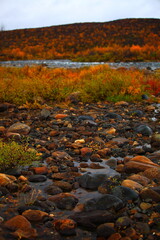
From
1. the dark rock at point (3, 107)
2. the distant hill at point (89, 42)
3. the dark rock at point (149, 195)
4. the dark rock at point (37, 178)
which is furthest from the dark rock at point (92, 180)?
the distant hill at point (89, 42)

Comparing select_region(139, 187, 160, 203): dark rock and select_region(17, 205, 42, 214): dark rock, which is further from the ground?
select_region(139, 187, 160, 203): dark rock

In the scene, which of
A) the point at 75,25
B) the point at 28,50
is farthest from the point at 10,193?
the point at 75,25

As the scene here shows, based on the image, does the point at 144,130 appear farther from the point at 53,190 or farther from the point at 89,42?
the point at 89,42

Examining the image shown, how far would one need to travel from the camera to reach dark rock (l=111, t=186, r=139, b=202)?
276 cm

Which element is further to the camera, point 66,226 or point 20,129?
point 20,129

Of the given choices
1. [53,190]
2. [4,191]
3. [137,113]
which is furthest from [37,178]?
[137,113]

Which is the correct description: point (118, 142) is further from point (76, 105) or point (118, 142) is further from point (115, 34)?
point (115, 34)

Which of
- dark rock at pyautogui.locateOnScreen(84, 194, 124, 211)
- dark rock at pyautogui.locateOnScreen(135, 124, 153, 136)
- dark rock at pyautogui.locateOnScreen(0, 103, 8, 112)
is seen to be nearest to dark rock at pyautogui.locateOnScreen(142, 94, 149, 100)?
dark rock at pyautogui.locateOnScreen(135, 124, 153, 136)

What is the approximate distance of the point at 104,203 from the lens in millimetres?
2600

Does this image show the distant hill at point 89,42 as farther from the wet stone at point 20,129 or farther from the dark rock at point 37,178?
the dark rock at point 37,178

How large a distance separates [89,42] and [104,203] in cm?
2885

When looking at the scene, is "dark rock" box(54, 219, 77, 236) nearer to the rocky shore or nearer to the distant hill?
the rocky shore

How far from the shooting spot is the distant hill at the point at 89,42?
24.8m

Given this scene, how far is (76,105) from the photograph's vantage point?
7.57 meters
